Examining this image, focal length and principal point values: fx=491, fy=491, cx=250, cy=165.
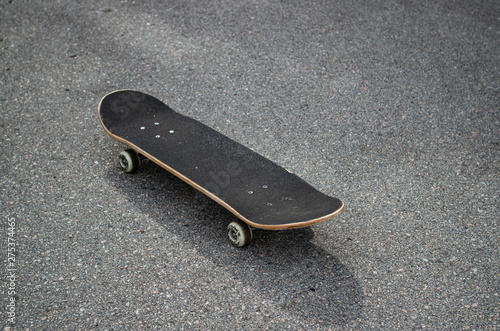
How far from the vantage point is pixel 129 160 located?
11.5 feet

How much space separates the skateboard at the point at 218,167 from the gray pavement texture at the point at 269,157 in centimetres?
28

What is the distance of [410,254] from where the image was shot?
3.00 metres

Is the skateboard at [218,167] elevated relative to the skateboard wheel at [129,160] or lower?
elevated

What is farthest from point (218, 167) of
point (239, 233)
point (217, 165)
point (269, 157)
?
point (269, 157)

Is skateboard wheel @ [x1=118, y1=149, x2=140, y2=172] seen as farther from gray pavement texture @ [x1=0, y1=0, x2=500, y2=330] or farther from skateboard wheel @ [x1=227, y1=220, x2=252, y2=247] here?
skateboard wheel @ [x1=227, y1=220, x2=252, y2=247]

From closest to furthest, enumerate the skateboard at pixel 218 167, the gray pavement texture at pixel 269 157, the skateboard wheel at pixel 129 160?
the gray pavement texture at pixel 269 157 < the skateboard at pixel 218 167 < the skateboard wheel at pixel 129 160

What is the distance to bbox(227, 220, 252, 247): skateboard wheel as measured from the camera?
115 inches

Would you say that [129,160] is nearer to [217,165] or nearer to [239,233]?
[217,165]

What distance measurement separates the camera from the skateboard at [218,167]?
2.88 meters

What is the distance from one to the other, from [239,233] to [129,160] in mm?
1062

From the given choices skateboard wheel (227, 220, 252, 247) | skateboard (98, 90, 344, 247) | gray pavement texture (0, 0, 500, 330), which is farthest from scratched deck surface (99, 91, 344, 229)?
gray pavement texture (0, 0, 500, 330)

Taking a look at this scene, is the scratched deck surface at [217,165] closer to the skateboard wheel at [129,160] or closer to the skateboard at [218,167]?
the skateboard at [218,167]

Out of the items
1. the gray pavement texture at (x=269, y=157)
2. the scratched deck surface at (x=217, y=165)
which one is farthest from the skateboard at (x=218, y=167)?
the gray pavement texture at (x=269, y=157)

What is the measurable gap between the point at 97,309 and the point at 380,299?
154 cm
